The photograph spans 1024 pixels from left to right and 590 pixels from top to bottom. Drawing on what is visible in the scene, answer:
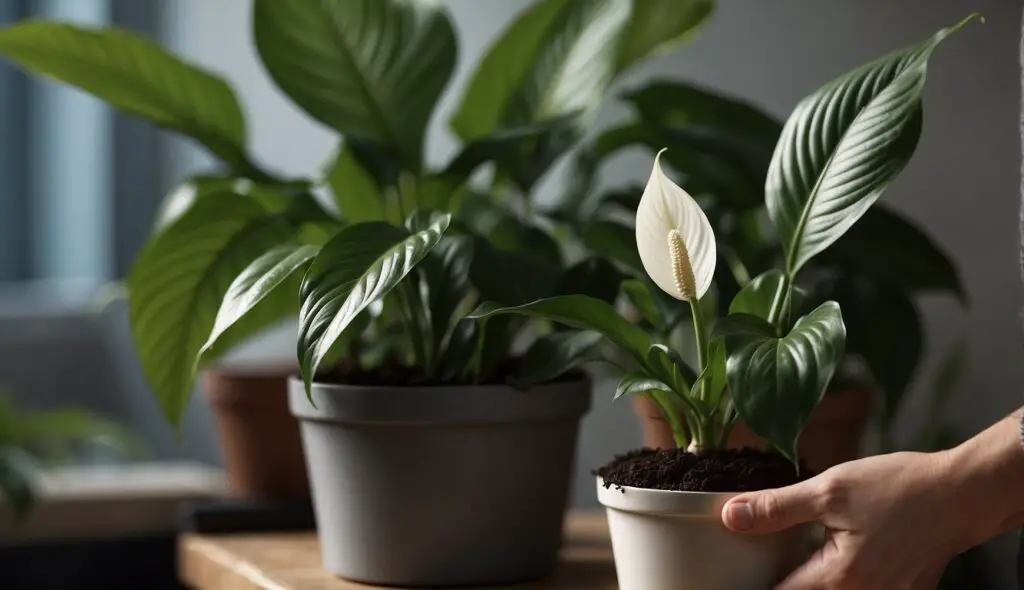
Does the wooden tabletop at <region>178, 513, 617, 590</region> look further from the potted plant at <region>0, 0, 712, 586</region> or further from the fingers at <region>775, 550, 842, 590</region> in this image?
the fingers at <region>775, 550, 842, 590</region>

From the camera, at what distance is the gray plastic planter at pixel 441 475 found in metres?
0.97

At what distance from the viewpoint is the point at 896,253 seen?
104 centimetres

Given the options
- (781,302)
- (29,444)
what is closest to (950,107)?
(781,302)

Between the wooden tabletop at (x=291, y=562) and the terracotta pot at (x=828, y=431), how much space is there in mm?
127

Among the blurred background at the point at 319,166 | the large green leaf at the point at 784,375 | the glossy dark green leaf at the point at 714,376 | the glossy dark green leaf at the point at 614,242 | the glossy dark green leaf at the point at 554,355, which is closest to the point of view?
the large green leaf at the point at 784,375

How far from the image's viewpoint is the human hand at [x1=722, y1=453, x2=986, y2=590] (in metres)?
0.74

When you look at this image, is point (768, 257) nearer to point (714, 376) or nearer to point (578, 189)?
point (578, 189)

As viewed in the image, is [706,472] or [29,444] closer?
[706,472]

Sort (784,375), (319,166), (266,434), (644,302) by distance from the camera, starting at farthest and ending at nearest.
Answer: (319,166) → (266,434) → (644,302) → (784,375)

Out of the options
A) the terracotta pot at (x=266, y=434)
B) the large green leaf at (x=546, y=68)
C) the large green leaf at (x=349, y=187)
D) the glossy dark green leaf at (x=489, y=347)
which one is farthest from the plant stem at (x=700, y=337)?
the terracotta pot at (x=266, y=434)

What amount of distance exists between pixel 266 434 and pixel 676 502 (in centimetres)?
79

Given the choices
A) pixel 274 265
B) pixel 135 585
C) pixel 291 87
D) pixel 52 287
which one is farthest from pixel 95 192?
pixel 274 265

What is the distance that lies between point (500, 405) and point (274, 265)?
201mm

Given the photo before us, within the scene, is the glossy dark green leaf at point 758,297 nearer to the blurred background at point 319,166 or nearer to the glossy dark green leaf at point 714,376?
the glossy dark green leaf at point 714,376
